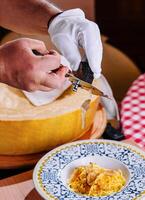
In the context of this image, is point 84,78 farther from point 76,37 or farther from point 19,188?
point 19,188

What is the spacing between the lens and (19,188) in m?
0.85

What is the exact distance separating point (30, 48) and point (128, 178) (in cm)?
29

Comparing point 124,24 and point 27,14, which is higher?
point 27,14

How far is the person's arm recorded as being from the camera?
964mm

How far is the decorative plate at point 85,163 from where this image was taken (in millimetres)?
750

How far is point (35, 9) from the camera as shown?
99cm

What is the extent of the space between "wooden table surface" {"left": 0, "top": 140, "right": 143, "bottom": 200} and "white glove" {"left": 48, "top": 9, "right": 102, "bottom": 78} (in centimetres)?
24

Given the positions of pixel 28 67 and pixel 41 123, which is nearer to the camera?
pixel 28 67

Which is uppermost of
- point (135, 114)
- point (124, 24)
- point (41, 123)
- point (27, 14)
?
point (27, 14)

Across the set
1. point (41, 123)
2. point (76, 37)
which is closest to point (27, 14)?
point (76, 37)

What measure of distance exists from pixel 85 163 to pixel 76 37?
0.84 ft

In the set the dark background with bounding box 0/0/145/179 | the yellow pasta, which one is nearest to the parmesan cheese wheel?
the yellow pasta

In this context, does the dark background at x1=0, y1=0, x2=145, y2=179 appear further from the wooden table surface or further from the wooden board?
the wooden table surface

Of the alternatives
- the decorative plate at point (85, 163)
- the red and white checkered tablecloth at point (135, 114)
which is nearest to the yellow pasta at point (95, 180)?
the decorative plate at point (85, 163)
